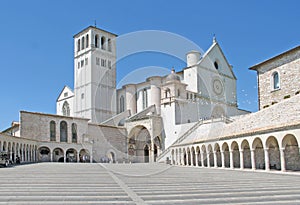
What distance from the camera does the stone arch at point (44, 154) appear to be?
41697 mm

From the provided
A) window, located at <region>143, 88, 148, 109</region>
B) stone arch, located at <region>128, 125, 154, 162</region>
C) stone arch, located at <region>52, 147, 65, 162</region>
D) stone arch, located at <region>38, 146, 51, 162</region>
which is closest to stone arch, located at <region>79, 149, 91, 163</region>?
stone arch, located at <region>52, 147, 65, 162</region>

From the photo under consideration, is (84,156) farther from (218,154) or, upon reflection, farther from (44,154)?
(218,154)

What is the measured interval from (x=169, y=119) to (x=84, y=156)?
497 inches

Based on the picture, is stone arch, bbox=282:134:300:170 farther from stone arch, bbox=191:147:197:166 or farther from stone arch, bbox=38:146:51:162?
stone arch, bbox=38:146:51:162

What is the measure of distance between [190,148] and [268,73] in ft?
37.1

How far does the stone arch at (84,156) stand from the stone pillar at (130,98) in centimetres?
1540

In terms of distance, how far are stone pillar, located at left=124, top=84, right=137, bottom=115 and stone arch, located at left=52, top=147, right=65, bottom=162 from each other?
18.5 meters

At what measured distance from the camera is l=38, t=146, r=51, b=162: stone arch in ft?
137

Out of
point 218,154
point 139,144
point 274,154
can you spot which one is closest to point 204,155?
point 218,154

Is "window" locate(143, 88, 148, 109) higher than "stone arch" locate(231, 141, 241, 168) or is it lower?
higher

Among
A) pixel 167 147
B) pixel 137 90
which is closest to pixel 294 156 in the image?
pixel 167 147

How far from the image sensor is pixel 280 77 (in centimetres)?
2948

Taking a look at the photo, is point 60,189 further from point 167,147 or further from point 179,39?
point 167,147

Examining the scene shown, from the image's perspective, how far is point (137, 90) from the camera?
60250 millimetres
